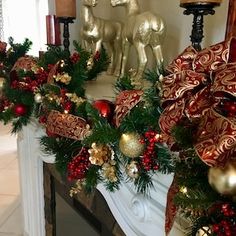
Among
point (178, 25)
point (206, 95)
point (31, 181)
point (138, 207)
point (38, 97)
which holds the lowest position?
point (31, 181)

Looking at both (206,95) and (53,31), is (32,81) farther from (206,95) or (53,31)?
(206,95)

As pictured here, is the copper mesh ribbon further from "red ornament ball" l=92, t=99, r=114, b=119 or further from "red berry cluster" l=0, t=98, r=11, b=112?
"red berry cluster" l=0, t=98, r=11, b=112

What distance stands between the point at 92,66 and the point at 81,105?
0.22m

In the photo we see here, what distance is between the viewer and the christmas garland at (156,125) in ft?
1.19

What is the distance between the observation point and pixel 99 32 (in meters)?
1.08

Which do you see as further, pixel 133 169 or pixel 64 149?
pixel 64 149

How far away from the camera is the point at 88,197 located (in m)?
1.02

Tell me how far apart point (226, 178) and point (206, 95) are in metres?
0.15

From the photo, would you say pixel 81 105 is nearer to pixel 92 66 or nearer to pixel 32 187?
pixel 92 66

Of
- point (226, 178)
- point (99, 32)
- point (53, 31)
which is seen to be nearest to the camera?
point (226, 178)

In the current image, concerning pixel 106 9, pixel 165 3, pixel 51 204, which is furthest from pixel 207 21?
pixel 51 204

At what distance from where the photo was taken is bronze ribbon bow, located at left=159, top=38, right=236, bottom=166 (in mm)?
344

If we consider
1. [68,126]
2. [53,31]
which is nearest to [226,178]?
[68,126]

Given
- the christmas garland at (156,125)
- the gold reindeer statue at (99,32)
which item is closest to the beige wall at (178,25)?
the gold reindeer statue at (99,32)
